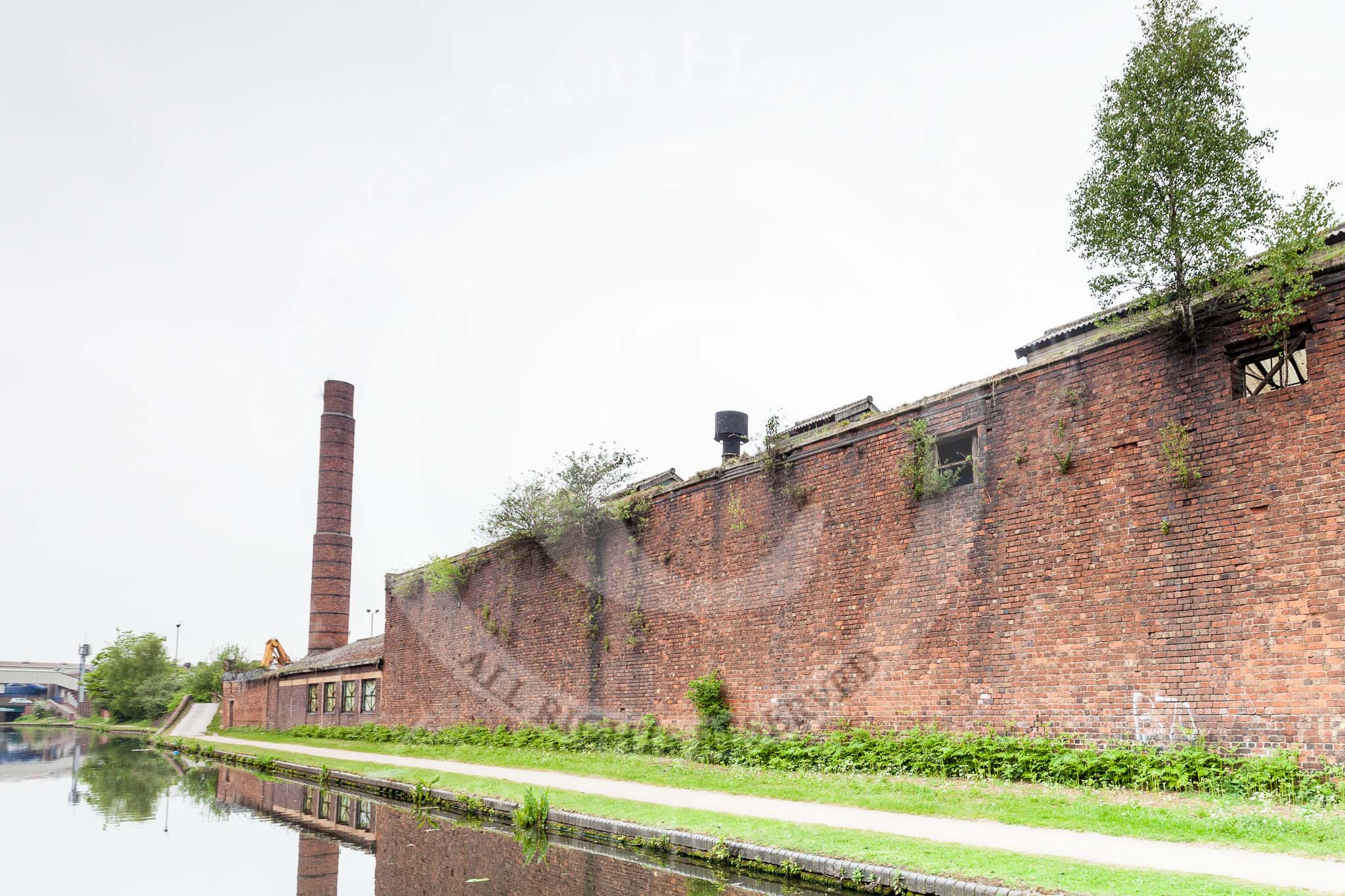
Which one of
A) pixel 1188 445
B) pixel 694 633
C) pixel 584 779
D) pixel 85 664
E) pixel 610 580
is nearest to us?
pixel 1188 445

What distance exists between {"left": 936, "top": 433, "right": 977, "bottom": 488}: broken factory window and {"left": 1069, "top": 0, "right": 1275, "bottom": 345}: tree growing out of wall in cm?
287

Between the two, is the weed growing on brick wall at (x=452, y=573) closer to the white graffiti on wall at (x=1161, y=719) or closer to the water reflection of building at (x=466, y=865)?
the water reflection of building at (x=466, y=865)

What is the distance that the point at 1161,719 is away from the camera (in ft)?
31.4

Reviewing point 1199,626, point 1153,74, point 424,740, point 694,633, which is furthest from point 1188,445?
point 424,740

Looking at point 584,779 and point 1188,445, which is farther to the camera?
point 584,779

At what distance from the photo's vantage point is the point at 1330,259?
29.8 feet

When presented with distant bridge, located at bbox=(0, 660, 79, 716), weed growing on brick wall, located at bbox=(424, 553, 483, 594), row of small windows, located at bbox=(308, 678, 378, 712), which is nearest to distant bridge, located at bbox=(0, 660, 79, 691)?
distant bridge, located at bbox=(0, 660, 79, 716)

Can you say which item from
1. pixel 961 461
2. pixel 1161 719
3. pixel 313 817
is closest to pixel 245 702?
pixel 313 817

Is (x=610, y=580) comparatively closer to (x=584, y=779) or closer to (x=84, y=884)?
(x=584, y=779)

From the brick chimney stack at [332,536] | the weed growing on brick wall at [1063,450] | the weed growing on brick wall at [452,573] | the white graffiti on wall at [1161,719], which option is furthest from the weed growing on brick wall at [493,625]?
the brick chimney stack at [332,536]

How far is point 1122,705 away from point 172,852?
10.1 meters

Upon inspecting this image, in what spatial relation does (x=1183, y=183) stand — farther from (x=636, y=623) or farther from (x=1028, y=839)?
(x=636, y=623)

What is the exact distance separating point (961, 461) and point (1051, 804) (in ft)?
15.6

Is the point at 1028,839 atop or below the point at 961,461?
below
